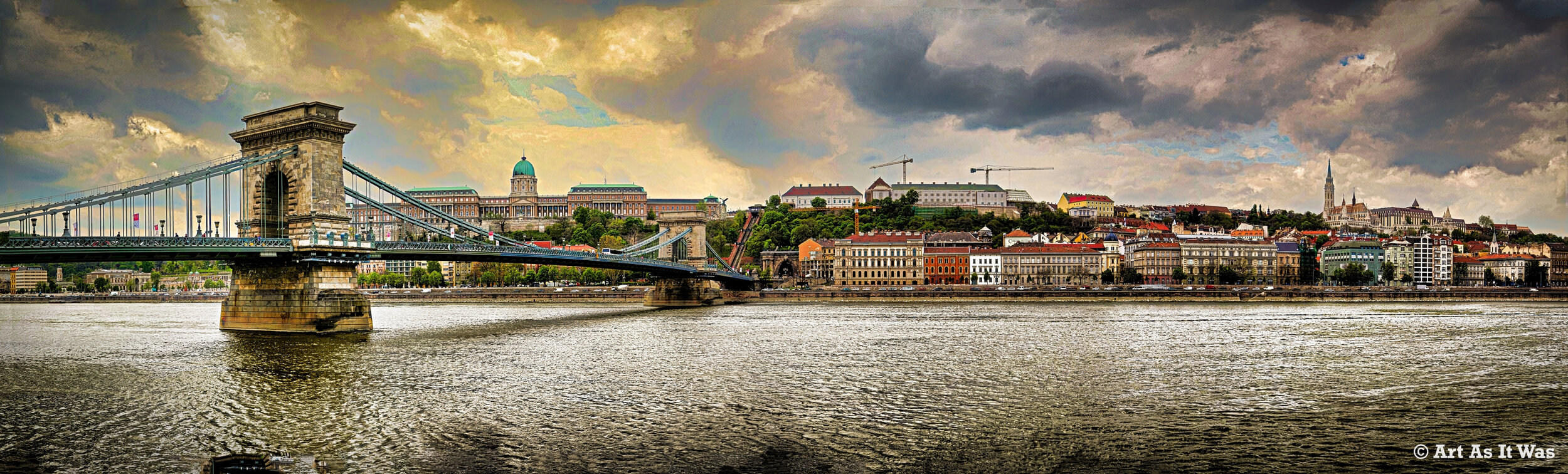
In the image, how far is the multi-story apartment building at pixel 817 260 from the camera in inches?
3450

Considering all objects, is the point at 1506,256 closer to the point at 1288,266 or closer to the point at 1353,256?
the point at 1353,256

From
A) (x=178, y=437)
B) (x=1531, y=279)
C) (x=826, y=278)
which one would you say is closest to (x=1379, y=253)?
(x=1531, y=279)

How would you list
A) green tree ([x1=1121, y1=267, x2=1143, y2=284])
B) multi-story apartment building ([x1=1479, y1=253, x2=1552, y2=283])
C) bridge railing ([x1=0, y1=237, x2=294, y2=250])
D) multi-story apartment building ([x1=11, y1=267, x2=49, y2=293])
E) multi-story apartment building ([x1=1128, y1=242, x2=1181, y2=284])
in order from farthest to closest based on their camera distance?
multi-story apartment building ([x1=1479, y1=253, x2=1552, y2=283]) → multi-story apartment building ([x1=1128, y1=242, x2=1181, y2=284]) → multi-story apartment building ([x1=11, y1=267, x2=49, y2=293]) → green tree ([x1=1121, y1=267, x2=1143, y2=284]) → bridge railing ([x1=0, y1=237, x2=294, y2=250])

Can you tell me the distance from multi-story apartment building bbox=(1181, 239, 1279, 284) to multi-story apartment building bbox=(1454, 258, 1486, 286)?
57.8ft

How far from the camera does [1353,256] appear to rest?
89375 millimetres

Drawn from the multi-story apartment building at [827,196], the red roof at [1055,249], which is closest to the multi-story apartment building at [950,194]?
the multi-story apartment building at [827,196]

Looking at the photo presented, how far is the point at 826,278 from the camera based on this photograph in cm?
8762

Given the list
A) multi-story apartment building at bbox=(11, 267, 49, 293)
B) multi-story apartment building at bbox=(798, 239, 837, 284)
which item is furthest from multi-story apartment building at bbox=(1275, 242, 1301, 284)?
multi-story apartment building at bbox=(11, 267, 49, 293)

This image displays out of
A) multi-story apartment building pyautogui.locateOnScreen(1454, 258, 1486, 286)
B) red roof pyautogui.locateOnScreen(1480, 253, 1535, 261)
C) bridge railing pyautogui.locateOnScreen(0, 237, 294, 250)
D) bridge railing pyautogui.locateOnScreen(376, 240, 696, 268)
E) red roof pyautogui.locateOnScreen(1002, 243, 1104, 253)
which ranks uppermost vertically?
bridge railing pyautogui.locateOnScreen(0, 237, 294, 250)

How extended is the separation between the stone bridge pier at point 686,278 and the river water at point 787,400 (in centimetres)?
2443

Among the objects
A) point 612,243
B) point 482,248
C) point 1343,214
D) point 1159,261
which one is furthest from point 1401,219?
point 482,248

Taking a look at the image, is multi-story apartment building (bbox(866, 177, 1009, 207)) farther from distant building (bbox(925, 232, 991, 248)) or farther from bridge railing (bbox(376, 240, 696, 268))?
bridge railing (bbox(376, 240, 696, 268))

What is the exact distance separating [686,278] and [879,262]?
32.3 meters

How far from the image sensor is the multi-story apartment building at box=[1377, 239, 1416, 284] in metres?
88.6
